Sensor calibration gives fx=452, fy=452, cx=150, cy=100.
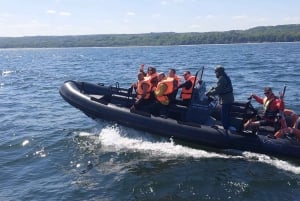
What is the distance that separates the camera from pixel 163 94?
10.5m

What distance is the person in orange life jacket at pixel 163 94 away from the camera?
410 inches

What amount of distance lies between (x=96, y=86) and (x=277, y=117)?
544cm

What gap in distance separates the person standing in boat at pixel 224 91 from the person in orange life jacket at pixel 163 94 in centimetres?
127

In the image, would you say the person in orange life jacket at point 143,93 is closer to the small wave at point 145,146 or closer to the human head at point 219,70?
the small wave at point 145,146

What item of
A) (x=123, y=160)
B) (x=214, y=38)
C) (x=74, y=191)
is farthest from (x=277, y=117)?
(x=214, y=38)

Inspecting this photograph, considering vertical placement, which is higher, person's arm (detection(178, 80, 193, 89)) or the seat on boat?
person's arm (detection(178, 80, 193, 89))

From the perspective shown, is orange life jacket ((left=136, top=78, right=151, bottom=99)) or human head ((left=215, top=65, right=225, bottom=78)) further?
orange life jacket ((left=136, top=78, right=151, bottom=99))

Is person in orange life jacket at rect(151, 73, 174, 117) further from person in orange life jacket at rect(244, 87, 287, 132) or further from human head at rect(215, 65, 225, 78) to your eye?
person in orange life jacket at rect(244, 87, 287, 132)

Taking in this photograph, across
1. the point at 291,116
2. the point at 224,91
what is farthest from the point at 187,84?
the point at 291,116

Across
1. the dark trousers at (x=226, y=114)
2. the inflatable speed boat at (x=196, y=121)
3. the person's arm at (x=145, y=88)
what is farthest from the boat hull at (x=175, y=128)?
the person's arm at (x=145, y=88)

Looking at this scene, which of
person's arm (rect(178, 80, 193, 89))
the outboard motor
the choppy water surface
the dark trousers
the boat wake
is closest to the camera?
the choppy water surface

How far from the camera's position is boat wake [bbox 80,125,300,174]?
936cm

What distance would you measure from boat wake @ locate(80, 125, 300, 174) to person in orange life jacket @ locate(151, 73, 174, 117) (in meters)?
0.70

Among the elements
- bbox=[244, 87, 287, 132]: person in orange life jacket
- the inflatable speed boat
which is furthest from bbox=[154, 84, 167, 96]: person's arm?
bbox=[244, 87, 287, 132]: person in orange life jacket
